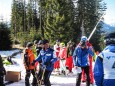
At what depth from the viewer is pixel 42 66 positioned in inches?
479

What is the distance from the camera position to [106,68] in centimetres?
562

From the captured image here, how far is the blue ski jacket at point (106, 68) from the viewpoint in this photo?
18.3 feet

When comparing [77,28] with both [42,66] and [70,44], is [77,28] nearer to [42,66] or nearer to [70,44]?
[70,44]

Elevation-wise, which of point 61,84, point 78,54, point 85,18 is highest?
point 85,18

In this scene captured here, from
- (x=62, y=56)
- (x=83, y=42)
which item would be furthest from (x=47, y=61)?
(x=62, y=56)

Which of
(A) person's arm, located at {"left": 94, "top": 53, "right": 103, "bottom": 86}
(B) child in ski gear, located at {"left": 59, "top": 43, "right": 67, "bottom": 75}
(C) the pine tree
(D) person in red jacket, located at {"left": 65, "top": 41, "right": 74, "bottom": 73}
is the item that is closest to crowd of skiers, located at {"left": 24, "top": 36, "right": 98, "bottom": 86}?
(B) child in ski gear, located at {"left": 59, "top": 43, "right": 67, "bottom": 75}

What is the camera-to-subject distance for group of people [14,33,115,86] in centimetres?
562

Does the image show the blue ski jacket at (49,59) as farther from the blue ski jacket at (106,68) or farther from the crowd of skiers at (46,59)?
the blue ski jacket at (106,68)

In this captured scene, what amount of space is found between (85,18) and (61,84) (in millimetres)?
78980

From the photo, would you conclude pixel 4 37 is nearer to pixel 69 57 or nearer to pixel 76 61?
pixel 69 57

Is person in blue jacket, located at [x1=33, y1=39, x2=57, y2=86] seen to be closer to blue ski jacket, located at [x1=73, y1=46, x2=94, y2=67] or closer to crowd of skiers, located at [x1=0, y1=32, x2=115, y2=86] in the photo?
crowd of skiers, located at [x1=0, y1=32, x2=115, y2=86]

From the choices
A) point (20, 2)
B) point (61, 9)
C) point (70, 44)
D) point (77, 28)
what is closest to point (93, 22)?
point (77, 28)

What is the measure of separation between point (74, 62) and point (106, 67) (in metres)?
6.93

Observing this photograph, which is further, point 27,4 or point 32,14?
point 27,4
